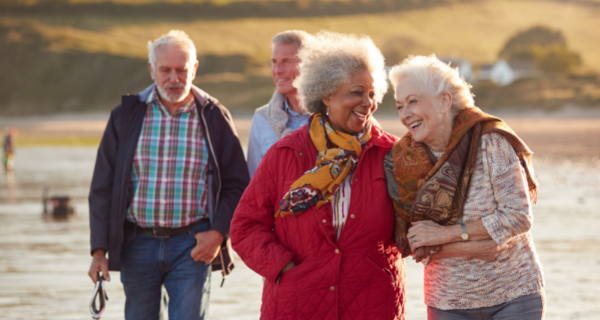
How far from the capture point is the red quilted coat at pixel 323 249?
2748 mm

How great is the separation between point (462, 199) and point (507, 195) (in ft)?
0.59

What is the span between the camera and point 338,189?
2857 millimetres

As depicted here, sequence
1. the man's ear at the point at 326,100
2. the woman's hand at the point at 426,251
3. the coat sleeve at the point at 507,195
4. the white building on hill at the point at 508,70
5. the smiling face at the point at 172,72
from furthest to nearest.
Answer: the white building on hill at the point at 508,70 → the smiling face at the point at 172,72 → the man's ear at the point at 326,100 → the woman's hand at the point at 426,251 → the coat sleeve at the point at 507,195

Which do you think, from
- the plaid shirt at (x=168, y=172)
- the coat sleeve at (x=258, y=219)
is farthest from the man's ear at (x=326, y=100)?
the plaid shirt at (x=168, y=172)

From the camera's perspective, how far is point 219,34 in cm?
10488

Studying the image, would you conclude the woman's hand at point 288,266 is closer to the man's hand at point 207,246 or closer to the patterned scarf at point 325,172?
the patterned scarf at point 325,172

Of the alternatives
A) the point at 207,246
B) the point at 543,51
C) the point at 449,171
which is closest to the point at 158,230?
the point at 207,246

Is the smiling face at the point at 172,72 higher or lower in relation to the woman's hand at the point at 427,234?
higher

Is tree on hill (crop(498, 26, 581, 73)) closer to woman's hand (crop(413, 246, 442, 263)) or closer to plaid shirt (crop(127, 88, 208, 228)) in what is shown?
plaid shirt (crop(127, 88, 208, 228))

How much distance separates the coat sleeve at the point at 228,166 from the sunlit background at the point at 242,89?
2244mm

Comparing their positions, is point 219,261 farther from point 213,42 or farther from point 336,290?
point 213,42

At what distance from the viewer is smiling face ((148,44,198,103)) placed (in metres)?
3.69

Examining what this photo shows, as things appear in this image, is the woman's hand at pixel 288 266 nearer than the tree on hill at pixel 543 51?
Yes

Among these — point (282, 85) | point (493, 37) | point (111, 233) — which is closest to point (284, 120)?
point (282, 85)
